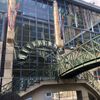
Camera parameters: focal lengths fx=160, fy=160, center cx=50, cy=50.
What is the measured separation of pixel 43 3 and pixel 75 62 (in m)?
12.8

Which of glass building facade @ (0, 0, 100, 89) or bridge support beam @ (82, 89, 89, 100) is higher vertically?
glass building facade @ (0, 0, 100, 89)

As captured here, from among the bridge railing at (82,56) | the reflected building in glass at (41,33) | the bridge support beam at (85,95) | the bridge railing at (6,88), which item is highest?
the reflected building in glass at (41,33)

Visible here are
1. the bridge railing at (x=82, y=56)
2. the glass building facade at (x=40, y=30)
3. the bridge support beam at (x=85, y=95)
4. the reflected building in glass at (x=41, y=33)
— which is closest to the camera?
the bridge railing at (x=82, y=56)

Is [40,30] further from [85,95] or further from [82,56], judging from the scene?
[85,95]

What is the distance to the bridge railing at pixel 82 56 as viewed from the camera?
38.4 feet

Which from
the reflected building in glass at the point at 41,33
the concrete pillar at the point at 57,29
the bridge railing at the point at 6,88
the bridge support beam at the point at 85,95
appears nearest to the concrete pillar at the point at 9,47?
the reflected building in glass at the point at 41,33

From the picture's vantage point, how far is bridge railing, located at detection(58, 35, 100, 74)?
11.7 metres

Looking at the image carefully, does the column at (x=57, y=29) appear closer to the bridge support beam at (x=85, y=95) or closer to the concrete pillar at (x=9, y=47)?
the concrete pillar at (x=9, y=47)

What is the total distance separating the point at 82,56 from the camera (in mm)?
13289

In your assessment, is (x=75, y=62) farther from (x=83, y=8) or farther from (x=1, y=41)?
(x=83, y=8)

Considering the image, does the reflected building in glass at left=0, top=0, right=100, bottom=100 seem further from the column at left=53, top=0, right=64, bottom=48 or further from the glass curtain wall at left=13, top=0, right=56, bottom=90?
the column at left=53, top=0, right=64, bottom=48

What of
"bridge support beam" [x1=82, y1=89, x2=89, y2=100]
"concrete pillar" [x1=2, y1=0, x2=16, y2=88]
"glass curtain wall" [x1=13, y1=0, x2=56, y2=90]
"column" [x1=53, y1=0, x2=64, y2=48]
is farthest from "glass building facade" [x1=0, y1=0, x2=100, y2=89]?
"bridge support beam" [x1=82, y1=89, x2=89, y2=100]

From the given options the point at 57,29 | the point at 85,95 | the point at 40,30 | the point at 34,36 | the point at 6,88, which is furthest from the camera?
the point at 57,29

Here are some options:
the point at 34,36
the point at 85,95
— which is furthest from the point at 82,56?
the point at 34,36
